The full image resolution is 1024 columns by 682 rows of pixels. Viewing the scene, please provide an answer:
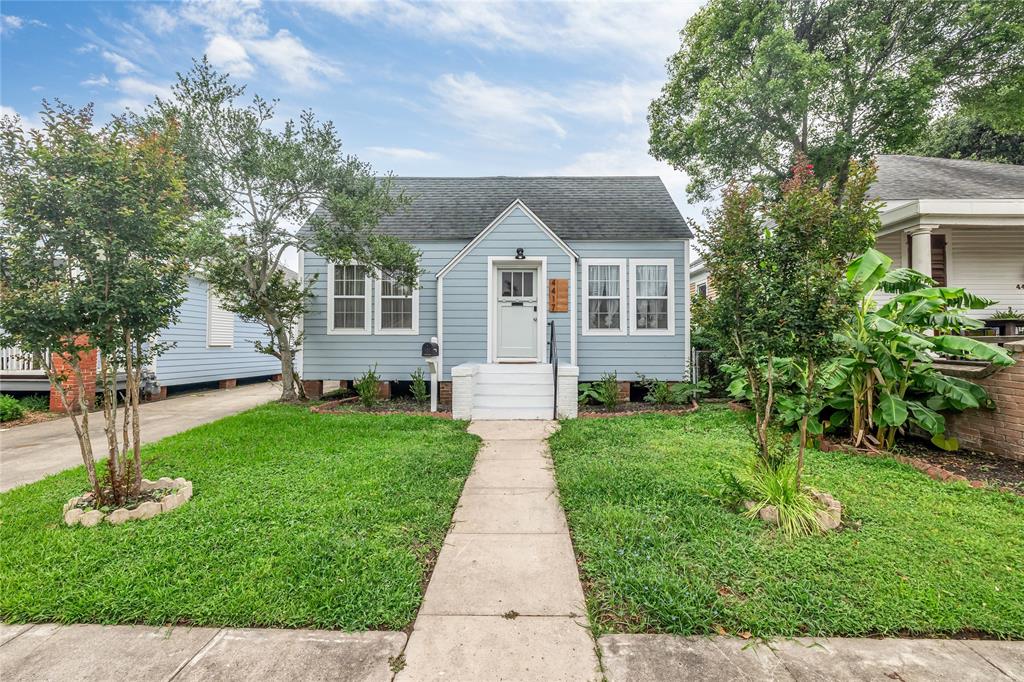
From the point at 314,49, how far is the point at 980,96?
46.2 feet

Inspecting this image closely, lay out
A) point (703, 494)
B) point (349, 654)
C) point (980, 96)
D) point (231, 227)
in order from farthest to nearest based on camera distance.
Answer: point (980, 96)
point (231, 227)
point (703, 494)
point (349, 654)

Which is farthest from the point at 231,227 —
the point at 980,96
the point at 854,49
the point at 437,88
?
the point at 980,96

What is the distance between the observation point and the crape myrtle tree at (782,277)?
316 centimetres

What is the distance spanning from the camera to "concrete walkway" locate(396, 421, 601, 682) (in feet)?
6.23

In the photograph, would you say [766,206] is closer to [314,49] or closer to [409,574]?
[409,574]

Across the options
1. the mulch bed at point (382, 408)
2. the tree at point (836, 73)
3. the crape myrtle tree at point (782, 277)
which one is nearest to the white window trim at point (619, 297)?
the tree at point (836, 73)

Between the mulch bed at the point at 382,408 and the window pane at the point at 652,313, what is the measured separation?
14.8ft

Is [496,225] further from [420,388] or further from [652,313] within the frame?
[652,313]

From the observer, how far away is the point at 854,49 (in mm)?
8438

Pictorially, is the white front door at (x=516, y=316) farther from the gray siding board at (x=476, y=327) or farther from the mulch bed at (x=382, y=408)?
the mulch bed at (x=382, y=408)

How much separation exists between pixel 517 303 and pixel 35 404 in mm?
9820

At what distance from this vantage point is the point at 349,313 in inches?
368

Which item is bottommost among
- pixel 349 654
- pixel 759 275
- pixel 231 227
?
pixel 349 654

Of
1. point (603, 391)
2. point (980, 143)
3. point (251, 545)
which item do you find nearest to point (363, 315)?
point (603, 391)
